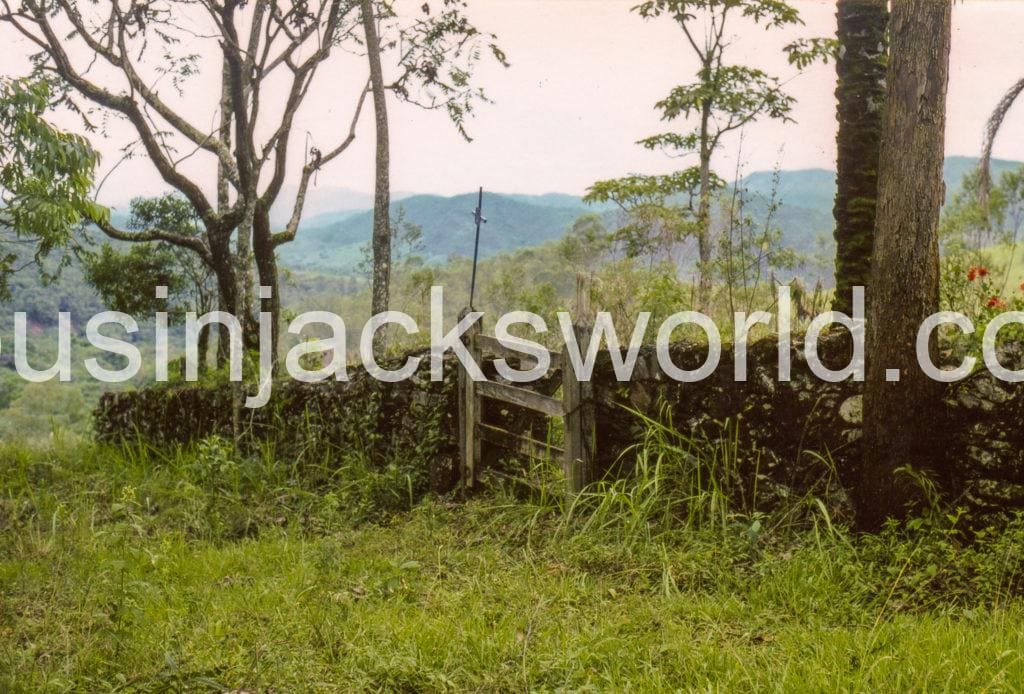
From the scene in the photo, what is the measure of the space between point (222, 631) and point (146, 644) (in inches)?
15.8

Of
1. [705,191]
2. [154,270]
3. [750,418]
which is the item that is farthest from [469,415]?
[154,270]

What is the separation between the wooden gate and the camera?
680 cm

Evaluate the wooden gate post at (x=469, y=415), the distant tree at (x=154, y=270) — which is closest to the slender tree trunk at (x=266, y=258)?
the distant tree at (x=154, y=270)

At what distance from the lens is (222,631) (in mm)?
4934

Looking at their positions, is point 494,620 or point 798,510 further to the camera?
point 798,510

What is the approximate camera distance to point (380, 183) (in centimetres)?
1388

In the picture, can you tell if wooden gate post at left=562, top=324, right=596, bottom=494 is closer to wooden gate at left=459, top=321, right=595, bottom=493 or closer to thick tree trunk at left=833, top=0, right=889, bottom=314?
wooden gate at left=459, top=321, right=595, bottom=493

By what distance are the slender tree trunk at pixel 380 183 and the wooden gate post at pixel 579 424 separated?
756 cm

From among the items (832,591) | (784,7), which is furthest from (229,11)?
(832,591)

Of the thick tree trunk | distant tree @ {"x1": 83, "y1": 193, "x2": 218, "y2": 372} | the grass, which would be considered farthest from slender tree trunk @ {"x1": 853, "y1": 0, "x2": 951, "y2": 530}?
distant tree @ {"x1": 83, "y1": 193, "x2": 218, "y2": 372}

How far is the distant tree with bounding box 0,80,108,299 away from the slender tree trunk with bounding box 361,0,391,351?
4702mm

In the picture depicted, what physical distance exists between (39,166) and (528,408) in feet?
20.2

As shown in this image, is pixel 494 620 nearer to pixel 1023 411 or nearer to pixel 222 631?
pixel 222 631

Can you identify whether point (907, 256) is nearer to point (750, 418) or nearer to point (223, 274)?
point (750, 418)
